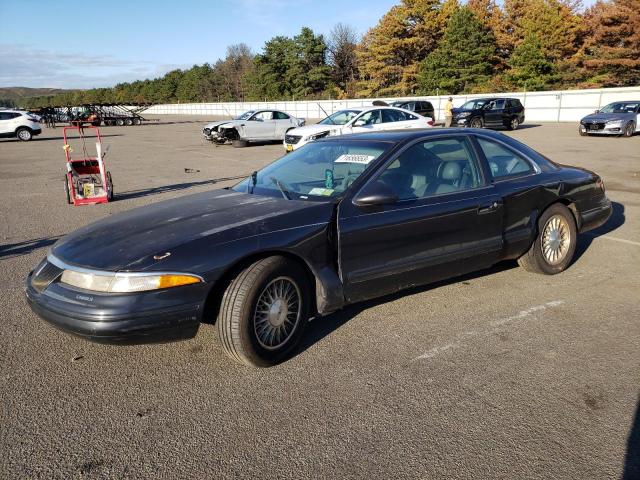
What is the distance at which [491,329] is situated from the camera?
12.8ft

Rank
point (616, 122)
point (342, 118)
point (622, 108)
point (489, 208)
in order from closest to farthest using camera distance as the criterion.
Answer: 1. point (489, 208)
2. point (342, 118)
3. point (616, 122)
4. point (622, 108)

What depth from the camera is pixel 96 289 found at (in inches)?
119

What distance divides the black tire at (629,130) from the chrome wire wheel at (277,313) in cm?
2234

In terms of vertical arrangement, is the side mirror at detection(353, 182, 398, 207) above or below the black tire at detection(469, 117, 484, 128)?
below

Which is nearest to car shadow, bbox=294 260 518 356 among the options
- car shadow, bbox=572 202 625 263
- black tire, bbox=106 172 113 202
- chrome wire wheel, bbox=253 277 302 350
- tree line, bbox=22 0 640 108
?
chrome wire wheel, bbox=253 277 302 350

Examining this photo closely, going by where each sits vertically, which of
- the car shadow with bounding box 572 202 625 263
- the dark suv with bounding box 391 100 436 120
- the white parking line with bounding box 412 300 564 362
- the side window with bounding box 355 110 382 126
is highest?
the dark suv with bounding box 391 100 436 120

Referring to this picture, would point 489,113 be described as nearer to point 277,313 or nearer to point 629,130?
point 629,130

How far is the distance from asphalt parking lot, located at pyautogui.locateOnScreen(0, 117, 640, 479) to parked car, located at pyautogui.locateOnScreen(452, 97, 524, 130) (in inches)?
870

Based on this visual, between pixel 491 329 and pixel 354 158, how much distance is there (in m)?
1.70

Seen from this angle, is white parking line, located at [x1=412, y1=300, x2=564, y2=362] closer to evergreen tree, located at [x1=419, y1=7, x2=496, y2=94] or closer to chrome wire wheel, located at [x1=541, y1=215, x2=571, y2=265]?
chrome wire wheel, located at [x1=541, y1=215, x2=571, y2=265]

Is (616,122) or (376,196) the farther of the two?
(616,122)

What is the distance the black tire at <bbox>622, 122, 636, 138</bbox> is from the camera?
69.5 feet

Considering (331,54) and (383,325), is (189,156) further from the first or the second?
(331,54)

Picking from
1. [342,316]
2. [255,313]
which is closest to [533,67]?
[342,316]
